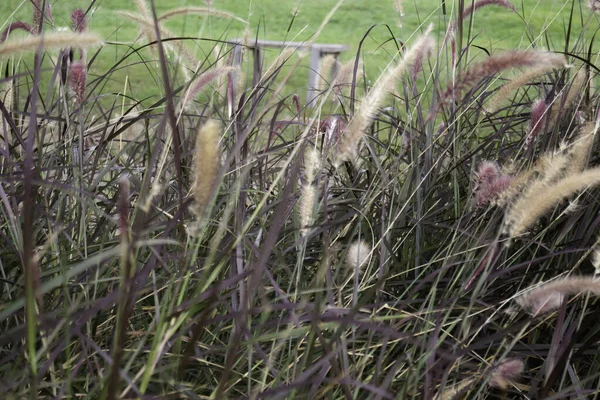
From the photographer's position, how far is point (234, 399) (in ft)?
3.00

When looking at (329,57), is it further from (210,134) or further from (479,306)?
(210,134)

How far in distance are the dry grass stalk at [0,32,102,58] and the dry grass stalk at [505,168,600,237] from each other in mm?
525

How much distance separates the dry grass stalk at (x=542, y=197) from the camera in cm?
83

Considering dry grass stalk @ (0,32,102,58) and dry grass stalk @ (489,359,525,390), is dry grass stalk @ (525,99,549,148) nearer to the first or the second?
dry grass stalk @ (489,359,525,390)

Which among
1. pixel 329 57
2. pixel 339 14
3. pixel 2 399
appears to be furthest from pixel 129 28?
pixel 2 399

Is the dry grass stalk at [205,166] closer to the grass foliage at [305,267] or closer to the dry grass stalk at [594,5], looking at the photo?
the grass foliage at [305,267]

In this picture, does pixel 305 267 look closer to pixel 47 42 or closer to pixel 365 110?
pixel 365 110

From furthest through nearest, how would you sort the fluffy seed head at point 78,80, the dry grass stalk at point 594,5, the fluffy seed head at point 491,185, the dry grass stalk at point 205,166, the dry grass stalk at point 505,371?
the dry grass stalk at point 594,5
the fluffy seed head at point 78,80
the fluffy seed head at point 491,185
the dry grass stalk at point 505,371
the dry grass stalk at point 205,166

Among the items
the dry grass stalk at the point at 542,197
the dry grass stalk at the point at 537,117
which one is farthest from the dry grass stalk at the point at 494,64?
the dry grass stalk at the point at 537,117

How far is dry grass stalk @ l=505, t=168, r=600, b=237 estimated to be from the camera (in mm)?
829

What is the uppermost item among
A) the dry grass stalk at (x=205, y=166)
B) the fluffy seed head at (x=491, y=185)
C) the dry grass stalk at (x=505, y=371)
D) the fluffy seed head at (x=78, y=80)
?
the dry grass stalk at (x=205, y=166)

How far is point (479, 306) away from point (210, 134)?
0.60 metres

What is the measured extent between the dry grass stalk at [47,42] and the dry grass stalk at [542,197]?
1.72 ft

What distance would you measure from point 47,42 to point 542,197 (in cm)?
59
